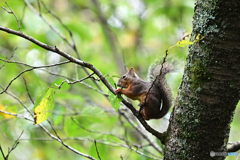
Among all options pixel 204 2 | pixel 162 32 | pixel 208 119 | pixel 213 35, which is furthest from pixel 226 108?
pixel 162 32

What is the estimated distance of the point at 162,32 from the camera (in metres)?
5.19

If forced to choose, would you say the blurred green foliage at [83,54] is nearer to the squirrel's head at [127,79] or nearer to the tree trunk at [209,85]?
the squirrel's head at [127,79]

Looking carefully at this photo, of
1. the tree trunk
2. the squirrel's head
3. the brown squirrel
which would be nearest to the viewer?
the tree trunk

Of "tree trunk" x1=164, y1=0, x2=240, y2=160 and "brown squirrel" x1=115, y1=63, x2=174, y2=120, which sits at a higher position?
"brown squirrel" x1=115, y1=63, x2=174, y2=120

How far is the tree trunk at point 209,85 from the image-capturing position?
1213mm

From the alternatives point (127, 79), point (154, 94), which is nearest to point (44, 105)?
point (154, 94)

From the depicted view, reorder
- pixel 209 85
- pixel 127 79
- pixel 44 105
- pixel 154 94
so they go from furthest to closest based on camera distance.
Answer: pixel 127 79
pixel 154 94
pixel 44 105
pixel 209 85

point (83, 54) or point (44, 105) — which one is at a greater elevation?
point (83, 54)

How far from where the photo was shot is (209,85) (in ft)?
4.27

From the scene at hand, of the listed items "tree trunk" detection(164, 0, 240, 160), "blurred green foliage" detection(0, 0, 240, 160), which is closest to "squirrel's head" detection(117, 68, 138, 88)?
"blurred green foliage" detection(0, 0, 240, 160)

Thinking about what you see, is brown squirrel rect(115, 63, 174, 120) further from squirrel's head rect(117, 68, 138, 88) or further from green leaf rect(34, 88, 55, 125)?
green leaf rect(34, 88, 55, 125)

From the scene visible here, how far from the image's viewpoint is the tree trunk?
121cm

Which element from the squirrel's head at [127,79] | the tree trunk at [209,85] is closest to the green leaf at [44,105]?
the tree trunk at [209,85]

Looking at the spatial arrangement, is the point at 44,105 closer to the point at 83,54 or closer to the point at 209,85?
the point at 209,85
